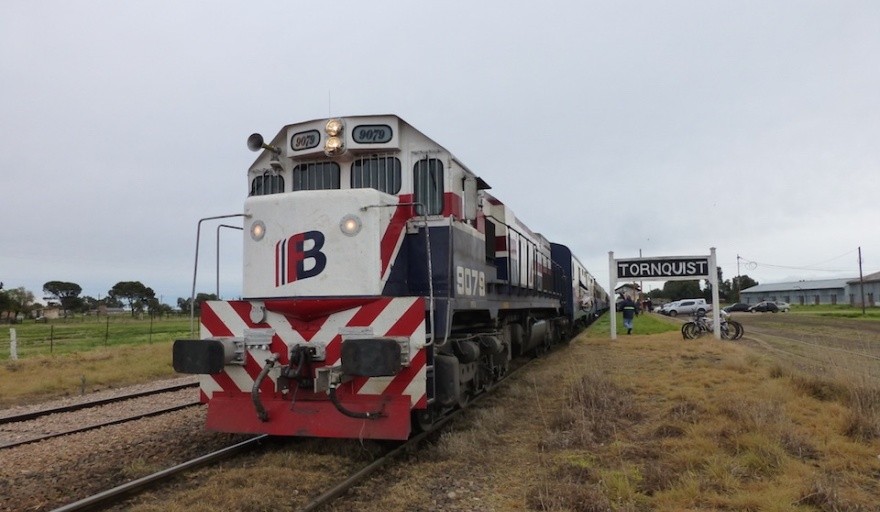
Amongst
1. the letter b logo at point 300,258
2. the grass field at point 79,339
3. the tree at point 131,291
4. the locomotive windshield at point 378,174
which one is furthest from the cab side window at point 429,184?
the tree at point 131,291

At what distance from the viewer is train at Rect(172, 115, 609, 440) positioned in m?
5.00

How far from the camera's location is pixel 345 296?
5.18m

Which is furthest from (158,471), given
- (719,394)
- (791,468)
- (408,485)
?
(719,394)

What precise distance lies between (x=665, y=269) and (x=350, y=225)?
1435cm

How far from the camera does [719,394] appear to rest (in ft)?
24.5

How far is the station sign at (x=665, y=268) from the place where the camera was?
56.3 ft

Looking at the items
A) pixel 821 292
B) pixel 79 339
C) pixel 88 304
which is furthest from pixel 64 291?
pixel 821 292

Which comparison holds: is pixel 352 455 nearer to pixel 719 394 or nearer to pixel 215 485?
pixel 215 485

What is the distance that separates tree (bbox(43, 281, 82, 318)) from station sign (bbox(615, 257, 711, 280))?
88191 mm

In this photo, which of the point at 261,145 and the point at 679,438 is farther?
the point at 261,145

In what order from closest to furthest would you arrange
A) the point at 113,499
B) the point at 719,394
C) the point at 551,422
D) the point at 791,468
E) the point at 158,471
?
the point at 113,499 → the point at 791,468 → the point at 158,471 → the point at 551,422 → the point at 719,394

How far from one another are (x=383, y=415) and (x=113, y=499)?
6.70 feet

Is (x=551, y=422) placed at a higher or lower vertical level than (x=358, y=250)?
lower

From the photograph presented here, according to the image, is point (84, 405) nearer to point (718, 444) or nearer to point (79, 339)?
point (718, 444)
